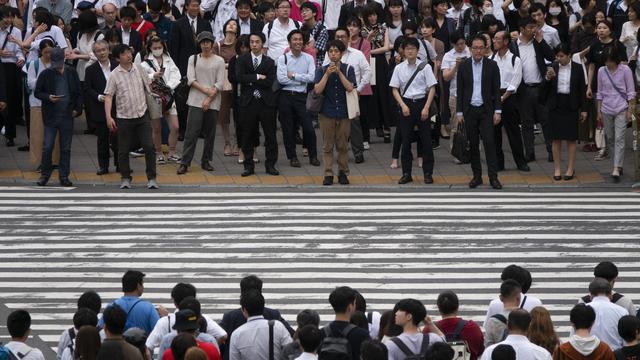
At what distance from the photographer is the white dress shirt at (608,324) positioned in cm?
1210

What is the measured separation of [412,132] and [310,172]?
173cm

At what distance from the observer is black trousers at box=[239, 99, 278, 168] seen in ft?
70.9

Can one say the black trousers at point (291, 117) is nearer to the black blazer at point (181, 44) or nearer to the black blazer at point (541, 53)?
the black blazer at point (181, 44)

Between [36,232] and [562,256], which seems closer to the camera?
[562,256]

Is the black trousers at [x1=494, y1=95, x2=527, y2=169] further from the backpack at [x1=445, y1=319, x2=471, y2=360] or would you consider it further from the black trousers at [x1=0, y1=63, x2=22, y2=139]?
the backpack at [x1=445, y1=319, x2=471, y2=360]

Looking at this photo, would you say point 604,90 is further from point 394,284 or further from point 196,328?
point 196,328

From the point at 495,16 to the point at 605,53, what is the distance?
3.30 metres

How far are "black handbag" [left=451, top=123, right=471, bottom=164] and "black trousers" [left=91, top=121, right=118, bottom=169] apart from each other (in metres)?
4.82

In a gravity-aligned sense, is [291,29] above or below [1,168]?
above

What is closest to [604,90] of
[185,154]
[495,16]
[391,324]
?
[495,16]

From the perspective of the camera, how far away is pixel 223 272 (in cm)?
1728

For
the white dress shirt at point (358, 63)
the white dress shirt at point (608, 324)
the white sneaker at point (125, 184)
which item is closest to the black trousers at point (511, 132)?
the white dress shirt at point (358, 63)

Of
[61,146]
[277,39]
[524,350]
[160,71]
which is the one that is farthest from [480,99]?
[524,350]

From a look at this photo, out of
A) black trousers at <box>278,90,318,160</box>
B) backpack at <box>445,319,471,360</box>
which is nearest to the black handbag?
black trousers at <box>278,90,318,160</box>
